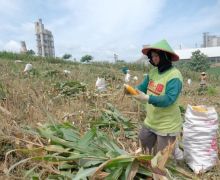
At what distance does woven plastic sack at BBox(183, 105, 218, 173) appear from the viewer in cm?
295

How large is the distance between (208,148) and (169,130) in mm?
492

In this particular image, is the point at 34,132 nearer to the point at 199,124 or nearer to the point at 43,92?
the point at 199,124

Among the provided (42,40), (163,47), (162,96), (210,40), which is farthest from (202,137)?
(210,40)

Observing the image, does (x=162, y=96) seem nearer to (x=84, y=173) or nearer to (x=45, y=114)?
(x=84, y=173)

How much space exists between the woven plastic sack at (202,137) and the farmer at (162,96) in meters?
0.21

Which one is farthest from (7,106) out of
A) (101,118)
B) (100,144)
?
Result: (100,144)

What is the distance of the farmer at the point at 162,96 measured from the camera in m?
2.60

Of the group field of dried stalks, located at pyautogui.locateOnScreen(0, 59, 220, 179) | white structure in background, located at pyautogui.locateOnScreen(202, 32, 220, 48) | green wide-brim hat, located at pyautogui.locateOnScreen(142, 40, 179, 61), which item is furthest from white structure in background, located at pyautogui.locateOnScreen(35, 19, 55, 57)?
white structure in background, located at pyautogui.locateOnScreen(202, 32, 220, 48)

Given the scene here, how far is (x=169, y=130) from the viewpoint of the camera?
2.82m

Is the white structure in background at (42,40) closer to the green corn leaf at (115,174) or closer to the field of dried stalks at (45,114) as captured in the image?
the field of dried stalks at (45,114)

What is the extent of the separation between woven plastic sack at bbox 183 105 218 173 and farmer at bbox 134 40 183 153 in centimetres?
21

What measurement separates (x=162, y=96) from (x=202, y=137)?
0.73 metres

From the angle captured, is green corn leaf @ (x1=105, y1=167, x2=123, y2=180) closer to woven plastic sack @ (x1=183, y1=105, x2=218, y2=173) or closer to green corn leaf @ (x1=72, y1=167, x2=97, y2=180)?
green corn leaf @ (x1=72, y1=167, x2=97, y2=180)

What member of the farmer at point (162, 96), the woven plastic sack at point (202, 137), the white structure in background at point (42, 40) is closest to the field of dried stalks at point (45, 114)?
the woven plastic sack at point (202, 137)
